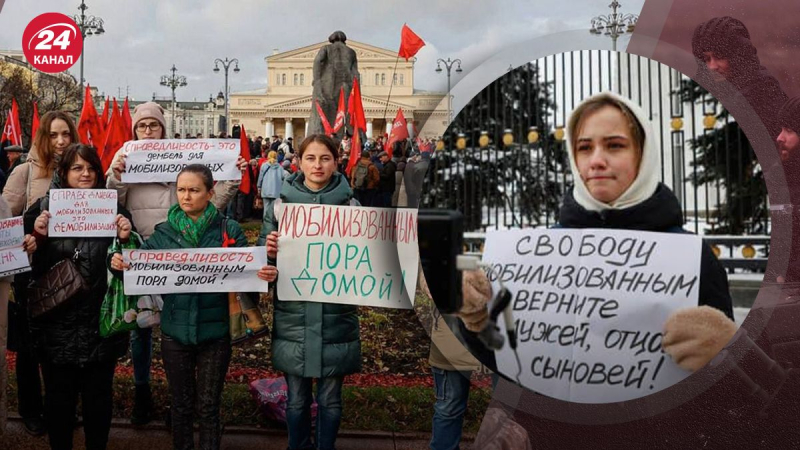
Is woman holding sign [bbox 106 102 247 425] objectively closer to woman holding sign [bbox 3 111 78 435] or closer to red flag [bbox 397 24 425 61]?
woman holding sign [bbox 3 111 78 435]

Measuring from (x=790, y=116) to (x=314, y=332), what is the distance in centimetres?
229

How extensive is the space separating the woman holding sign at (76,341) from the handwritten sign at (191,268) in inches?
11.3

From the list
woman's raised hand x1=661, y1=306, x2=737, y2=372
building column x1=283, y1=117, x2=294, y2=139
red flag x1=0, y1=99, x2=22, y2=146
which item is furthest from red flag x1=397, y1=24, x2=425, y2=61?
building column x1=283, y1=117, x2=294, y2=139

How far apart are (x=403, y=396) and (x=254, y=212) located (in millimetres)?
7807

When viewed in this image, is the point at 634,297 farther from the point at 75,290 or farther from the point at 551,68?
the point at 75,290

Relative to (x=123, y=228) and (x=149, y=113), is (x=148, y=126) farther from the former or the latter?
(x=123, y=228)

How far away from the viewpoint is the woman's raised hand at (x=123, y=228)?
3.41 metres

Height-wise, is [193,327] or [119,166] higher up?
[119,166]

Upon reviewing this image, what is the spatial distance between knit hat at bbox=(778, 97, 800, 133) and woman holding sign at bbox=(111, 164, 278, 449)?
7.85 feet

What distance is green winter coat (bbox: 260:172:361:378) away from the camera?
10.6ft

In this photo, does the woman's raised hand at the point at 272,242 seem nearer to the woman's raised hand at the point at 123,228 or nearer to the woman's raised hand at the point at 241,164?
the woman's raised hand at the point at 241,164

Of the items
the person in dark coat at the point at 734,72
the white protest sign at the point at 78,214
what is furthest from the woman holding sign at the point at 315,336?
the person in dark coat at the point at 734,72

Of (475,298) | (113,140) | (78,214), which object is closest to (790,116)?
(475,298)

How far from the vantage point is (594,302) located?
1685 millimetres
